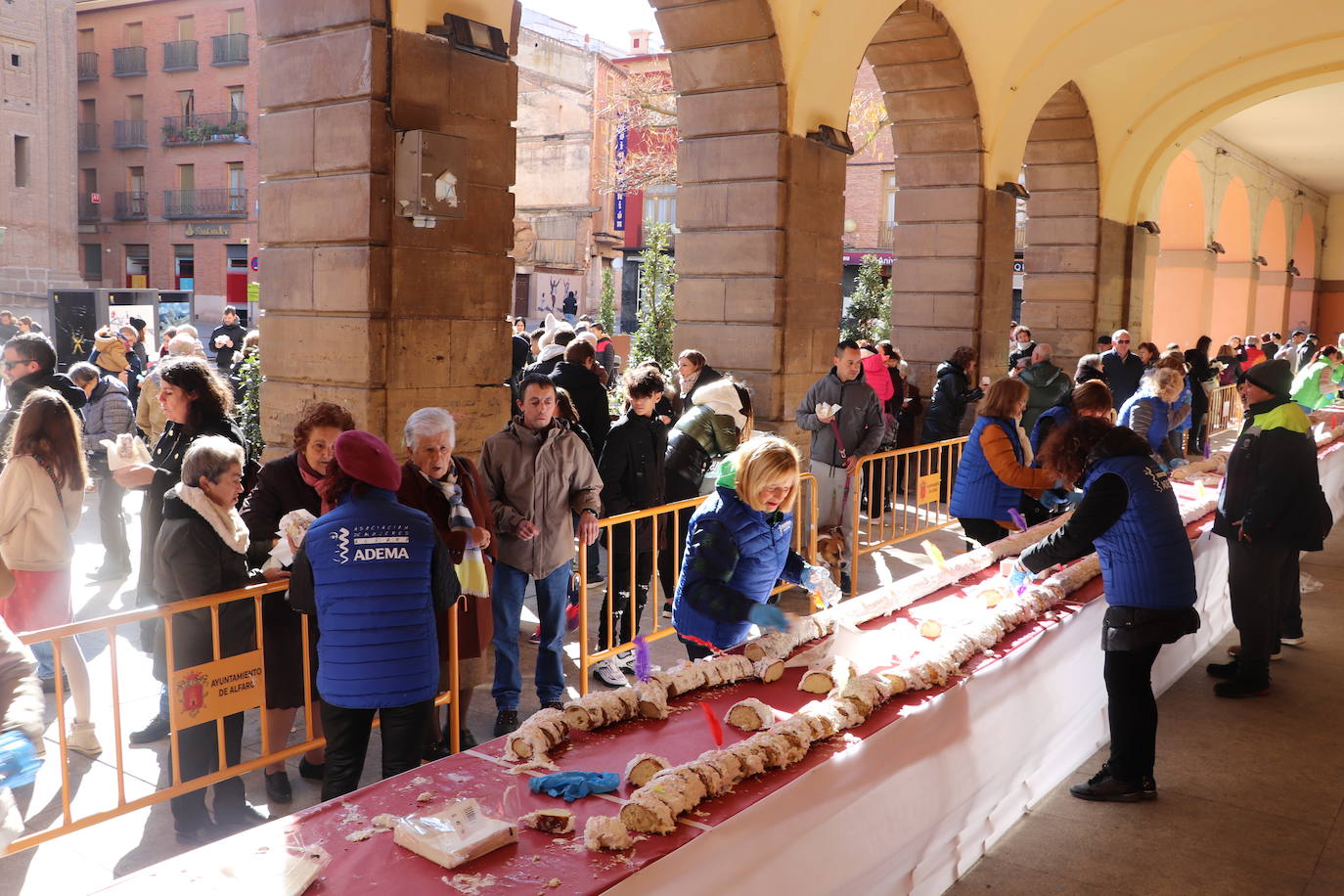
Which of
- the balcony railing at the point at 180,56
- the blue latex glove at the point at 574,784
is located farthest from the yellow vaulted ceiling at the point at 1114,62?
the balcony railing at the point at 180,56

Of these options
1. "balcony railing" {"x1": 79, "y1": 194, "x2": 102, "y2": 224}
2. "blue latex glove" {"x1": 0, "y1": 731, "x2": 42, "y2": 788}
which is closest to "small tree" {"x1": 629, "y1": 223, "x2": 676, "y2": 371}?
"blue latex glove" {"x1": 0, "y1": 731, "x2": 42, "y2": 788}

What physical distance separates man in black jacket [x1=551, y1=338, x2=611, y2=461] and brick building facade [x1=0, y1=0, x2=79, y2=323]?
91.0 ft

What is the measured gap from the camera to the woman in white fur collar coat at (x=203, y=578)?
3980 mm

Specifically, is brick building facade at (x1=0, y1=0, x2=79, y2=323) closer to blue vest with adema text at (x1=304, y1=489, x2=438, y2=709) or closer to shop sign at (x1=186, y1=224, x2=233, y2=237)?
shop sign at (x1=186, y1=224, x2=233, y2=237)

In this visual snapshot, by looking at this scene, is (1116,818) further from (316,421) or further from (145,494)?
(145,494)

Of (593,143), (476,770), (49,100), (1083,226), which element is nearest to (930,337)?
(1083,226)

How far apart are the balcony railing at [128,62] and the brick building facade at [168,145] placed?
0.03 m

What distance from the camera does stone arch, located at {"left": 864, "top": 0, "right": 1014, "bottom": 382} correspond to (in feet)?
38.8

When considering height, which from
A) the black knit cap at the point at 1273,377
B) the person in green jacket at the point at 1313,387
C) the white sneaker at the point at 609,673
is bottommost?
the white sneaker at the point at 609,673

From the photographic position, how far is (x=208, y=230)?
36375 millimetres

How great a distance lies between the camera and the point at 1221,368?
682 inches

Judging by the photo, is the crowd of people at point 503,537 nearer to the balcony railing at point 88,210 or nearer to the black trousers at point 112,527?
the black trousers at point 112,527

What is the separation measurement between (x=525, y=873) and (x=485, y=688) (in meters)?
3.44

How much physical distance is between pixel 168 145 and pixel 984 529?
37.4 meters
